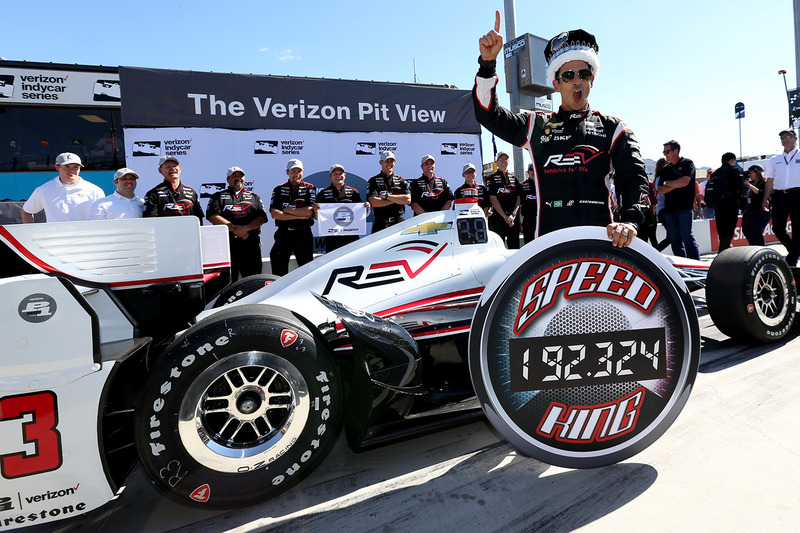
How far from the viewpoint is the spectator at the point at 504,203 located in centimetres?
686

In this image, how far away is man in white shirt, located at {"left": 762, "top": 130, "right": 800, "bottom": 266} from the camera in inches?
221

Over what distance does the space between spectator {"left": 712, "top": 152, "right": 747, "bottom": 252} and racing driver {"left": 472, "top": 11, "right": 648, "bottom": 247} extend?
5.16 meters

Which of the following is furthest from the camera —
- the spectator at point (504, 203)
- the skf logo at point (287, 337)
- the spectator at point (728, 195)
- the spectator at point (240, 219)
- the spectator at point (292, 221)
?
the spectator at point (504, 203)

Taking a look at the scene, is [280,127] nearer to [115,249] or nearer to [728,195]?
[115,249]

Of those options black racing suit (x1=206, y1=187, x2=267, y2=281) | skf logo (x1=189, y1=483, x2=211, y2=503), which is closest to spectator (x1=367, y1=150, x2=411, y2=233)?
black racing suit (x1=206, y1=187, x2=267, y2=281)

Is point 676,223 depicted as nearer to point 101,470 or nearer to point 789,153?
point 789,153

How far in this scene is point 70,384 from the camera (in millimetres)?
1487

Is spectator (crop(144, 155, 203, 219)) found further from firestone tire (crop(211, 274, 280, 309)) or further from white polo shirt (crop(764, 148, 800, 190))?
white polo shirt (crop(764, 148, 800, 190))

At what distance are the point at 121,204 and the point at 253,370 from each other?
343cm

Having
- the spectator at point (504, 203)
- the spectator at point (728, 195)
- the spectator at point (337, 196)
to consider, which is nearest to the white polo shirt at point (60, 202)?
the spectator at point (337, 196)

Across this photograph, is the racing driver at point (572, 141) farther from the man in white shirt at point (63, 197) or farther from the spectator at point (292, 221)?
the man in white shirt at point (63, 197)

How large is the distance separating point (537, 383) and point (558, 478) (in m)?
0.51

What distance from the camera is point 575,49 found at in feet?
6.91

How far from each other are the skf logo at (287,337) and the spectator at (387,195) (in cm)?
410
